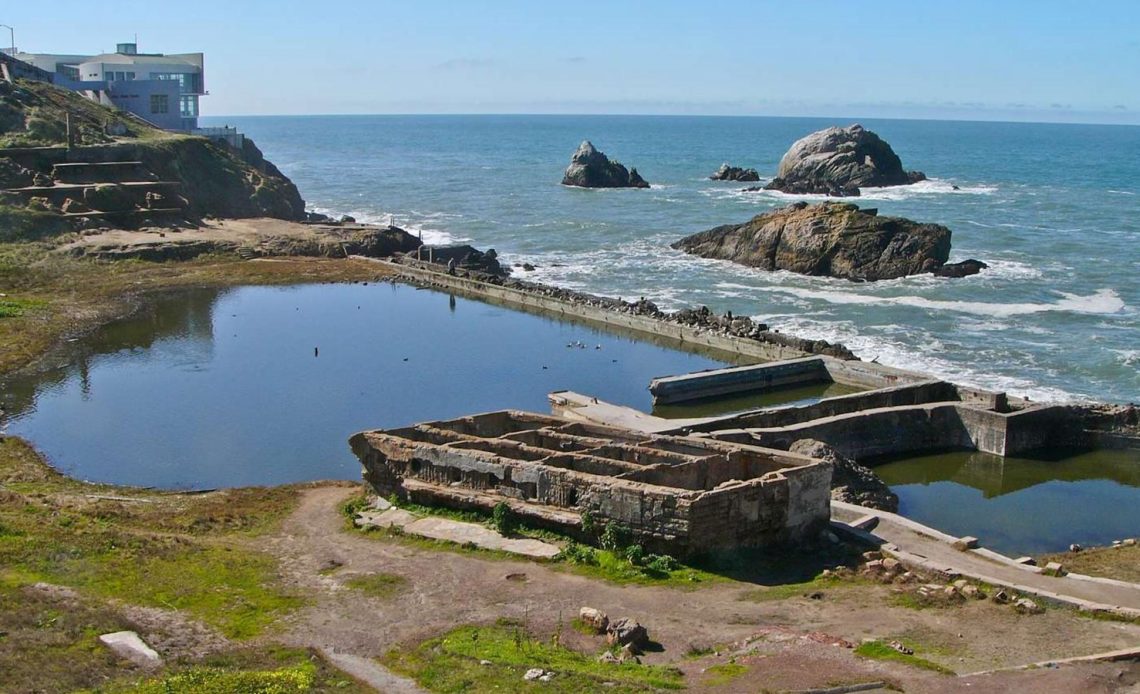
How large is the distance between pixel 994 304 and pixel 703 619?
41.7 m

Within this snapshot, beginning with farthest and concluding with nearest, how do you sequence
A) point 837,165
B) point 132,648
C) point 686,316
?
point 837,165
point 686,316
point 132,648

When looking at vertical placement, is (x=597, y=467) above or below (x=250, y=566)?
above

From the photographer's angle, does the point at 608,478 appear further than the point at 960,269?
No

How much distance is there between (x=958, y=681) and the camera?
57.1ft

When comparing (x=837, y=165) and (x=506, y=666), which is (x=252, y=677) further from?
(x=837, y=165)

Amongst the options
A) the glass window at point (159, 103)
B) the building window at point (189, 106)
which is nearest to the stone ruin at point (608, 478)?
the glass window at point (159, 103)

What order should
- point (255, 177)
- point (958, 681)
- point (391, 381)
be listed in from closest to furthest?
point (958, 681), point (391, 381), point (255, 177)

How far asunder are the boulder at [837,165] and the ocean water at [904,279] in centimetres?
281

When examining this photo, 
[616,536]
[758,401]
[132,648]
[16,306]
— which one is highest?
[616,536]

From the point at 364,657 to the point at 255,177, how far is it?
72410mm

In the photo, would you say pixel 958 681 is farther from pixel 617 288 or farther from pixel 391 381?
pixel 617 288

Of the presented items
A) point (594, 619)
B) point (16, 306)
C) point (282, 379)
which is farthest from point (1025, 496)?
point (16, 306)

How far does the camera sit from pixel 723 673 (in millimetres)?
17891

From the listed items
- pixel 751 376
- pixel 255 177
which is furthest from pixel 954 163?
pixel 751 376
